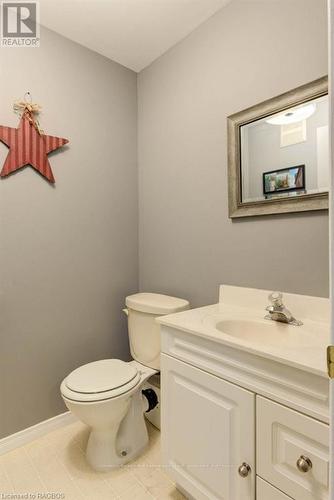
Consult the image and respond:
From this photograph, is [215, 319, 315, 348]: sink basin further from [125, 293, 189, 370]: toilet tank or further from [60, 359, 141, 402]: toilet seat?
[60, 359, 141, 402]: toilet seat

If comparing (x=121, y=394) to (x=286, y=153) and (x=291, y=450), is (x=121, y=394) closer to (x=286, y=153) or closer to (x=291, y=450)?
(x=291, y=450)

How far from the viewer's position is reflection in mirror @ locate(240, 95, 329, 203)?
110 cm

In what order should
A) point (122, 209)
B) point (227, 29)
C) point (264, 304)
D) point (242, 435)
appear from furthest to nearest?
point (122, 209), point (227, 29), point (264, 304), point (242, 435)

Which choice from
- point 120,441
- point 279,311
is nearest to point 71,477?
point 120,441

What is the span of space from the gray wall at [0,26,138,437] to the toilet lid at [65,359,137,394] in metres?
0.32

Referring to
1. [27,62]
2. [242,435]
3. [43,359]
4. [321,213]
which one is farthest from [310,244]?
[27,62]

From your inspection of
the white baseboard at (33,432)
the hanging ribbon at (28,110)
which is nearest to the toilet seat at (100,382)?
the white baseboard at (33,432)

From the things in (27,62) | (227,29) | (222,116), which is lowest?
(222,116)

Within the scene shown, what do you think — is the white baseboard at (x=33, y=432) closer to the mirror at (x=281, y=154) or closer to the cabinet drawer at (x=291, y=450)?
the cabinet drawer at (x=291, y=450)

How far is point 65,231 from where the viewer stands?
1.63m

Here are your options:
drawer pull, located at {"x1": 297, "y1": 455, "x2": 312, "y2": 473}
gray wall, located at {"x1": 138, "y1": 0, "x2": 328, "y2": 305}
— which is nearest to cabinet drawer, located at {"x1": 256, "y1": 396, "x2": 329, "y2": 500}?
drawer pull, located at {"x1": 297, "y1": 455, "x2": 312, "y2": 473}

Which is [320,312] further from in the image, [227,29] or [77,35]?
[77,35]

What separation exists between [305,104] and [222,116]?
1.43ft

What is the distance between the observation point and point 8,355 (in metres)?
1.44
